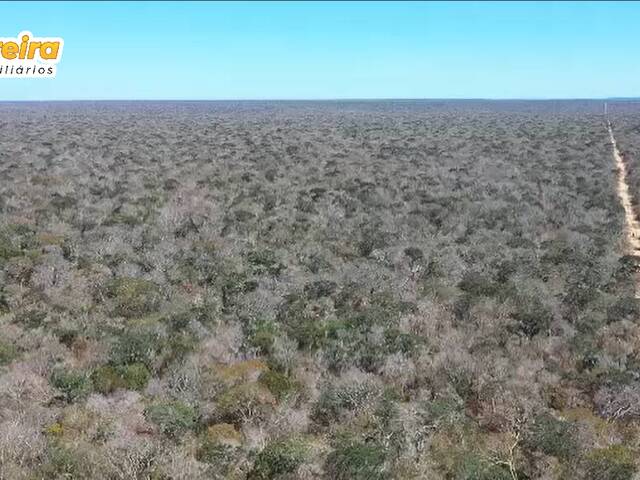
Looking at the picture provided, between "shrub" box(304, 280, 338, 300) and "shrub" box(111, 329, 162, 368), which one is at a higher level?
"shrub" box(304, 280, 338, 300)

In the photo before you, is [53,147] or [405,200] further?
[53,147]

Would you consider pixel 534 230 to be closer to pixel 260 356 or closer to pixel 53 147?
pixel 260 356

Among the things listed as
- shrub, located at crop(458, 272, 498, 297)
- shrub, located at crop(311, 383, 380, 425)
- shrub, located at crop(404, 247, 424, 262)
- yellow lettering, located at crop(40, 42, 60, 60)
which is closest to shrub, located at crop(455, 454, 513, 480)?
shrub, located at crop(311, 383, 380, 425)

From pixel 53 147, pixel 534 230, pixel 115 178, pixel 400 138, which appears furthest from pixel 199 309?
pixel 400 138

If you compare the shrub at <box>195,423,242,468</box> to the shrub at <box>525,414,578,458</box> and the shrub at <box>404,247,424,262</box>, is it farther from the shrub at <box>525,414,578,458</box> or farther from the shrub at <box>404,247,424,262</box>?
the shrub at <box>404,247,424,262</box>

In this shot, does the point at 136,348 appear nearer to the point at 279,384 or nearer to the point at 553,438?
the point at 279,384
